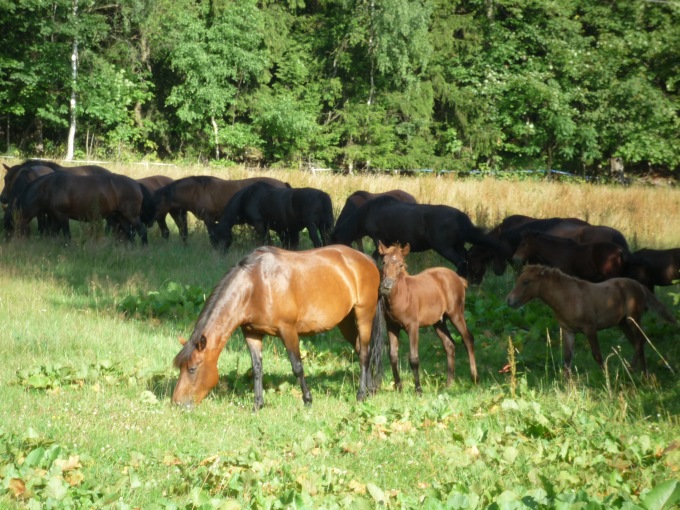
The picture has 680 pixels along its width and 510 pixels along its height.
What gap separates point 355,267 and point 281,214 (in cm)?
1018

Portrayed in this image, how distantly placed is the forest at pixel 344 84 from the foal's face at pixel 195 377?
34802 millimetres

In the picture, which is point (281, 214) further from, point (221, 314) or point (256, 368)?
point (221, 314)

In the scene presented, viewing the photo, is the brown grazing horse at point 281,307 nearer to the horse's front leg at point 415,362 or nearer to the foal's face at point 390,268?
the foal's face at point 390,268

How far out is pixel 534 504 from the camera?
4.64m

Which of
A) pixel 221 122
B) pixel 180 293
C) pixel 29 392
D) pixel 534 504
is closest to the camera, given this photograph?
pixel 534 504

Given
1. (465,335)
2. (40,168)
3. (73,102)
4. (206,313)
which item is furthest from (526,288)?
(73,102)

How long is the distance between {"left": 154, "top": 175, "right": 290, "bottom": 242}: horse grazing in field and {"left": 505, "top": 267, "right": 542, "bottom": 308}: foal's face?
11998mm

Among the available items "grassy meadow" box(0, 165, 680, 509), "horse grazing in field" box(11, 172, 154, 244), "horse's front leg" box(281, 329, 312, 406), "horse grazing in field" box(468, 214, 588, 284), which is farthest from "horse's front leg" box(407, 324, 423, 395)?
"horse grazing in field" box(11, 172, 154, 244)

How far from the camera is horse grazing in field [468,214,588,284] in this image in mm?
15016

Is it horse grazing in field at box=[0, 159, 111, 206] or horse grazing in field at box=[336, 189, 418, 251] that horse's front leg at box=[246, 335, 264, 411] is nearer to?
horse grazing in field at box=[336, 189, 418, 251]

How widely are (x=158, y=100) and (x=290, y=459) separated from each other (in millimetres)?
44673

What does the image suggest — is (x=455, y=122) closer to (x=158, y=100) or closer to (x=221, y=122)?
(x=221, y=122)

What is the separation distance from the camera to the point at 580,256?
12.7 metres

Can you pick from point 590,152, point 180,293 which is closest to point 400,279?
point 180,293
